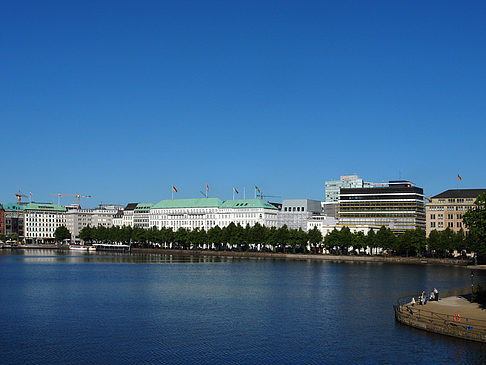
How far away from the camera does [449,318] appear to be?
52844mm

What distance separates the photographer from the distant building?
18412 centimetres

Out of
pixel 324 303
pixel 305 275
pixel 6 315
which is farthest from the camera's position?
pixel 305 275

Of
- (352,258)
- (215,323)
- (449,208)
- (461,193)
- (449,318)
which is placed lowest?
(352,258)

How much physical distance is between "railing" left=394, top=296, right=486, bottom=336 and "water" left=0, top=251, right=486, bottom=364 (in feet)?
3.94

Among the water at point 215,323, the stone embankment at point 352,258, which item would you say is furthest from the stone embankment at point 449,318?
the stone embankment at point 352,258

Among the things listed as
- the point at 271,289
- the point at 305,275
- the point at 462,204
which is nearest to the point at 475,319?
the point at 271,289

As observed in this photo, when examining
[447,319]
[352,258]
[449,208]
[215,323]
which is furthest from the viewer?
[449,208]

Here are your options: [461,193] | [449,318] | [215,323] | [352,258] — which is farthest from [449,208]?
[215,323]

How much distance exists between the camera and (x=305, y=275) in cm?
11344

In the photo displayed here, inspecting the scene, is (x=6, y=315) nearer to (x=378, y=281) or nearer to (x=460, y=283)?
(x=378, y=281)

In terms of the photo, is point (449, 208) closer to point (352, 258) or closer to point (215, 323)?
point (352, 258)

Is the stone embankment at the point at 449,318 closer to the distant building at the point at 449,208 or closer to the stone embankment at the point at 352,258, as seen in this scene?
the stone embankment at the point at 352,258

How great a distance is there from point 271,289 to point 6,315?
37156mm

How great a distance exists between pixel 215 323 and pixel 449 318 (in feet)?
68.7
